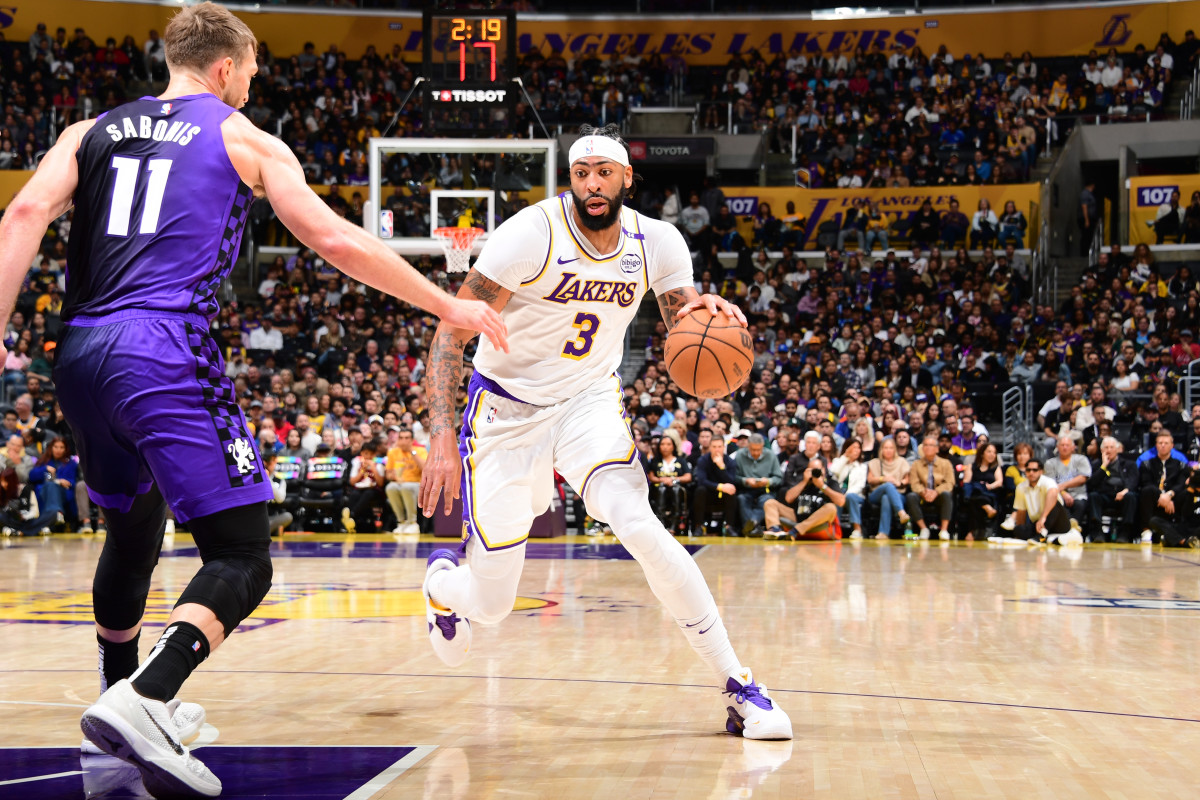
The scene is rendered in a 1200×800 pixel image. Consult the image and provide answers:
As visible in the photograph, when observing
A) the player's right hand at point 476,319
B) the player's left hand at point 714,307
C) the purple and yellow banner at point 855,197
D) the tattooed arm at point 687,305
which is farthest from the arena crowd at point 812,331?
the player's right hand at point 476,319

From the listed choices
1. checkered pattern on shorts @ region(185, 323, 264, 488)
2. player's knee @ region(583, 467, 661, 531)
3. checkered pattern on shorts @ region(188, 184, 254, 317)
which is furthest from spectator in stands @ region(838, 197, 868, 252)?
checkered pattern on shorts @ region(185, 323, 264, 488)

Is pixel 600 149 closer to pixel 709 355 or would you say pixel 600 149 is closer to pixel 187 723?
pixel 709 355

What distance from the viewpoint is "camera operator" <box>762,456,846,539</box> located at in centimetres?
1422

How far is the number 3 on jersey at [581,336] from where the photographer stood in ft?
15.9

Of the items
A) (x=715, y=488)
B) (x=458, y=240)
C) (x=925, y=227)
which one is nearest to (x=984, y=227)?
(x=925, y=227)

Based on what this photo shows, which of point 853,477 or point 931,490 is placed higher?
point 853,477

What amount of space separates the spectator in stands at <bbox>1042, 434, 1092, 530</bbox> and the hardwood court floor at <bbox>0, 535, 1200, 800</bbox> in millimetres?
5148

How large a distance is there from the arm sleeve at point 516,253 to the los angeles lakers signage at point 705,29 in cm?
2467

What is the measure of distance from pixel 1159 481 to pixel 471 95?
32.6 ft

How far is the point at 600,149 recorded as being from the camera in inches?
188

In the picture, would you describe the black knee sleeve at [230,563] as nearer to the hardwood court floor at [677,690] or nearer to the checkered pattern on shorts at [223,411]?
the checkered pattern on shorts at [223,411]

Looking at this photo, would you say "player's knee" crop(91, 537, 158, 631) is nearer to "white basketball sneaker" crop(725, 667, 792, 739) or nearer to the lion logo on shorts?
the lion logo on shorts

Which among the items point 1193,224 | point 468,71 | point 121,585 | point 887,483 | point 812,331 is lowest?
point 887,483

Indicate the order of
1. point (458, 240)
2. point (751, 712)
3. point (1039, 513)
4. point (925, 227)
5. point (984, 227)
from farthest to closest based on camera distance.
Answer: point (925, 227)
point (984, 227)
point (458, 240)
point (1039, 513)
point (751, 712)
